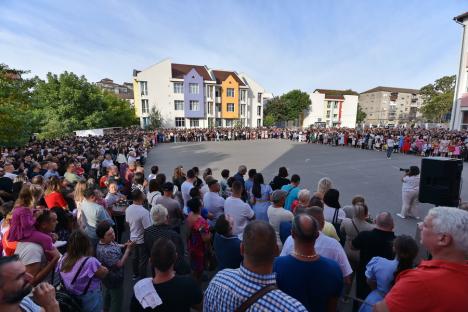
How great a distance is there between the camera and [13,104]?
11156 mm

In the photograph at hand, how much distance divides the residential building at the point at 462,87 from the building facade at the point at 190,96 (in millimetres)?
31885

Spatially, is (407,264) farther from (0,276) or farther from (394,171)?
(394,171)

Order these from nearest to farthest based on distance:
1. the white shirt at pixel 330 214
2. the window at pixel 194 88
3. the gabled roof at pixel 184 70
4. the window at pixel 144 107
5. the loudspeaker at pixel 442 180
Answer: the white shirt at pixel 330 214
the loudspeaker at pixel 442 180
the window at pixel 144 107
the window at pixel 194 88
the gabled roof at pixel 184 70

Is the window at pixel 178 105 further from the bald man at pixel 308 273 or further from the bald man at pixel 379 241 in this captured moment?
the bald man at pixel 308 273

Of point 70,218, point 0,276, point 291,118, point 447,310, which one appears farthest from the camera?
point 291,118

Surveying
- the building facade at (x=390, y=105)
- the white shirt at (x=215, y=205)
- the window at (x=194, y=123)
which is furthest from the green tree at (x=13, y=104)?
the building facade at (x=390, y=105)

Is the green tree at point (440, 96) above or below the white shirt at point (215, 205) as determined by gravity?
above

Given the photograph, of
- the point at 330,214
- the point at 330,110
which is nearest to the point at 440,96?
the point at 330,110

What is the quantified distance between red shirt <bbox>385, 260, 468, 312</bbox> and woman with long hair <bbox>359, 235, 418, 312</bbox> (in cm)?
94

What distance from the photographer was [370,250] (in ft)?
10.4

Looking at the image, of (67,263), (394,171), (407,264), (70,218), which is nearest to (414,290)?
(407,264)

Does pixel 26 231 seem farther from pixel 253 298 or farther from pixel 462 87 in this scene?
pixel 462 87

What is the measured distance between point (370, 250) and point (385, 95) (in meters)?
105

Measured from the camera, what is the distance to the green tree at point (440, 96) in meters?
47.6
